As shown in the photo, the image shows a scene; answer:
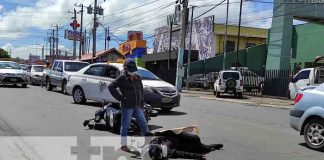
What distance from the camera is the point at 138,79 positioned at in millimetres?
9453

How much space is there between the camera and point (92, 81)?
18094mm

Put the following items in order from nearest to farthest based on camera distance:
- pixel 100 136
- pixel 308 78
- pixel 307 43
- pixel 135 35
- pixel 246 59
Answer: pixel 100 136 < pixel 308 78 < pixel 307 43 < pixel 246 59 < pixel 135 35

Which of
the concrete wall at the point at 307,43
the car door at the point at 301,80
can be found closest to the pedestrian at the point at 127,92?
the car door at the point at 301,80

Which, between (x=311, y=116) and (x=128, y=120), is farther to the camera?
(x=311, y=116)

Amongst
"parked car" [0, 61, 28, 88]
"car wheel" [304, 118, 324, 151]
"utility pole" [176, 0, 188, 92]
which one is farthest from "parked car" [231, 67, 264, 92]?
"car wheel" [304, 118, 324, 151]

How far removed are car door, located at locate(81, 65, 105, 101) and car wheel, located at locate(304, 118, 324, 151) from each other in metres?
9.09

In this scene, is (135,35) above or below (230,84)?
above

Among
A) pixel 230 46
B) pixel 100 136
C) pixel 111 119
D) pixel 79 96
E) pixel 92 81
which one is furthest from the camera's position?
pixel 230 46

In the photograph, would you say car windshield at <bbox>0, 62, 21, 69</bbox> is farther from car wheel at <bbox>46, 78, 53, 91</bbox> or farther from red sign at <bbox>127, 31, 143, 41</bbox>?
red sign at <bbox>127, 31, 143, 41</bbox>

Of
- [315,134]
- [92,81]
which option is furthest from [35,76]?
[315,134]

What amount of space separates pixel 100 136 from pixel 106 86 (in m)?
6.47

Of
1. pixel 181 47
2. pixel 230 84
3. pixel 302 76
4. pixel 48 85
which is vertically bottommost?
pixel 48 85

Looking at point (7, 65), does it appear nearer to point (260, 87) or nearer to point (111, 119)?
point (260, 87)

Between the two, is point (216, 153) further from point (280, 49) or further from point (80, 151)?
point (280, 49)
